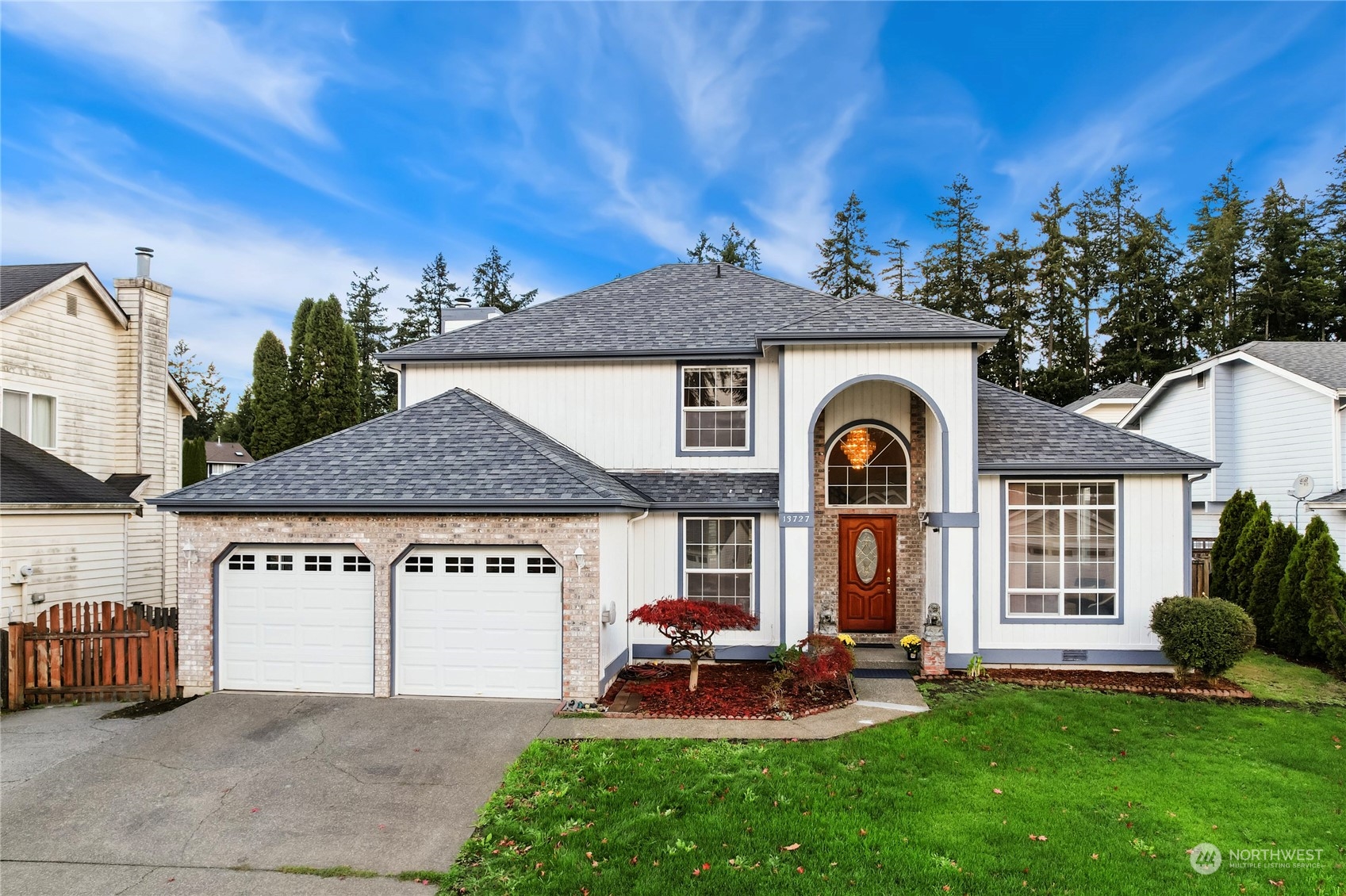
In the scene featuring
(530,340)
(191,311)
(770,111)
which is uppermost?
(770,111)

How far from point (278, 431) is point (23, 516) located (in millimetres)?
17602

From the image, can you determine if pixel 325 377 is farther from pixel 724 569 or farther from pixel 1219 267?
pixel 1219 267

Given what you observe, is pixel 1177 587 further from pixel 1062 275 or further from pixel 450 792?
pixel 1062 275

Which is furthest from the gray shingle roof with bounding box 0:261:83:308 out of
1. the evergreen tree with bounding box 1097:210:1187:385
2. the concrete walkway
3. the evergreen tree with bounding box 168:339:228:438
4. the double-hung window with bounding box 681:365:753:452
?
the evergreen tree with bounding box 1097:210:1187:385

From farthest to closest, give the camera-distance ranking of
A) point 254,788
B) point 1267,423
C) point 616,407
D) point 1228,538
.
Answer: point 1267,423 < point 1228,538 < point 616,407 < point 254,788

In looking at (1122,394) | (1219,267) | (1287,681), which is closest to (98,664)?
(1287,681)

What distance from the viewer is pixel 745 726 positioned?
7.91m

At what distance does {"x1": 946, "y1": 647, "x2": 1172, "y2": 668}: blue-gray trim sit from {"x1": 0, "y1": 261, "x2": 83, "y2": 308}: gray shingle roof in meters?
18.9

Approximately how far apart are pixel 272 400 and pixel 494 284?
685 inches

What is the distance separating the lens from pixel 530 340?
1237 cm

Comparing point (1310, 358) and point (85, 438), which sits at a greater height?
point (1310, 358)

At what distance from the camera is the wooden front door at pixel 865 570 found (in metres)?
11.6

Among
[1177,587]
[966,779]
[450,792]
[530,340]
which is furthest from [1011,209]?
[450,792]

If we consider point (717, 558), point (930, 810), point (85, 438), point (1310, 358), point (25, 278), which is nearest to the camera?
point (930, 810)
